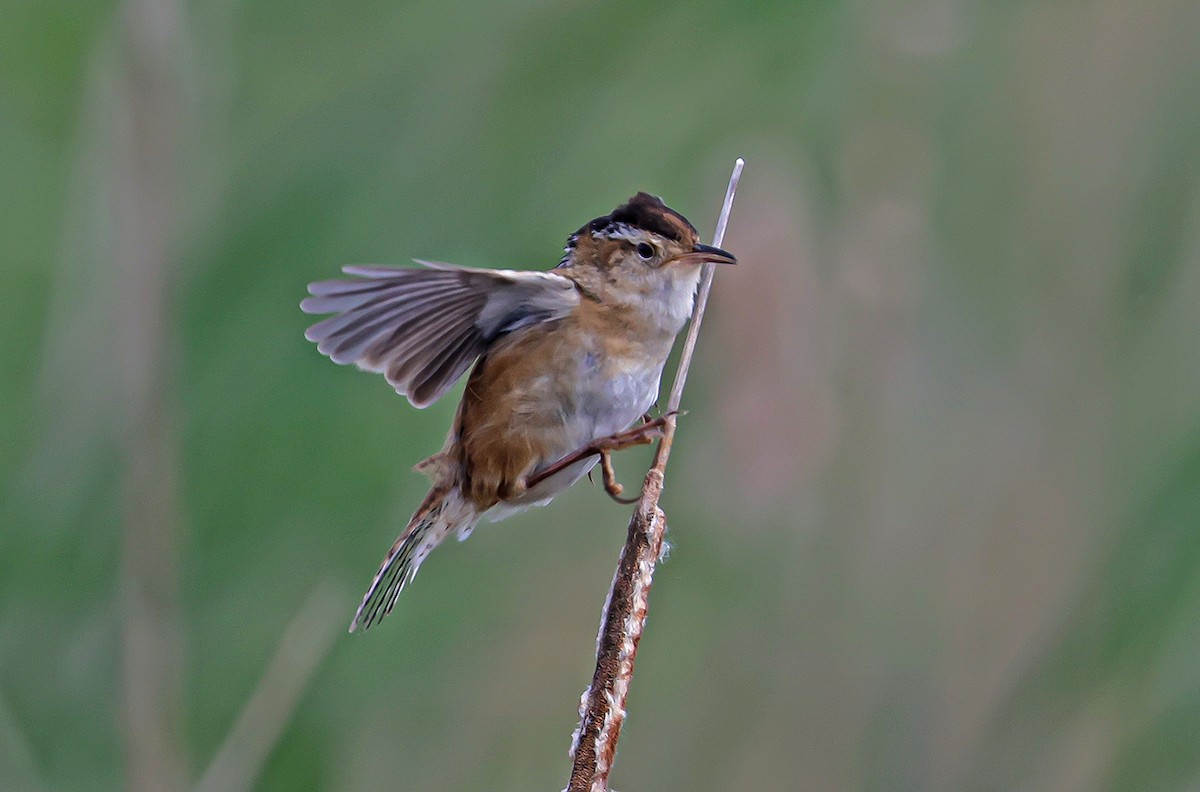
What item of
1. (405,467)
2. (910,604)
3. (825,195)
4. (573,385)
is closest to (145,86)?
(405,467)

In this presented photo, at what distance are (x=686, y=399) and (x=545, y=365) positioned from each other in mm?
280

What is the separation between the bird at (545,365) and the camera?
221cm

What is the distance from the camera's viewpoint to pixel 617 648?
1452 mm

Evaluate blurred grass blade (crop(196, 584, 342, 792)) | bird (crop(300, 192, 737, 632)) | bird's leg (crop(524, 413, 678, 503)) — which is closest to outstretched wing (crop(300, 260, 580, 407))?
bird (crop(300, 192, 737, 632))

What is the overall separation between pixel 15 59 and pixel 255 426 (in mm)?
762

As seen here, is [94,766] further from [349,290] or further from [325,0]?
[325,0]

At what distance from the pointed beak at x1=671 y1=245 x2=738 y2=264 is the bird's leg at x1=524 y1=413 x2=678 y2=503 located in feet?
1.04

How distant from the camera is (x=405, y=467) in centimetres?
212

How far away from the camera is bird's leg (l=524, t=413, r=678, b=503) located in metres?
1.99

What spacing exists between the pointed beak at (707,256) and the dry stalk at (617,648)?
56cm

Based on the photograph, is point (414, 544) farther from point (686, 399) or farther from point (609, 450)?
point (686, 399)

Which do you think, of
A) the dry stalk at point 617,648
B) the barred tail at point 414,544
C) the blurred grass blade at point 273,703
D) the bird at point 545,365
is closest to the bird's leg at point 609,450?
the bird at point 545,365

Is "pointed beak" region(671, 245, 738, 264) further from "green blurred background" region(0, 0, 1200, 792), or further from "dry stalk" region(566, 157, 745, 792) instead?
"dry stalk" region(566, 157, 745, 792)

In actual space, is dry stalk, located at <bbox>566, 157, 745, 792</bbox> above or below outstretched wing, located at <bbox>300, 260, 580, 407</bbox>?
below
